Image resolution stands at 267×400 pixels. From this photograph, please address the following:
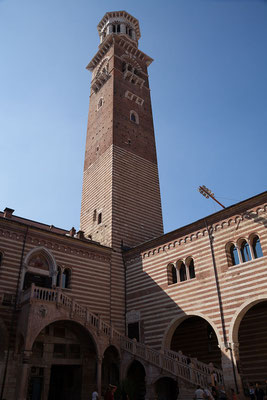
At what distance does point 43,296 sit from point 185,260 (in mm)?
7818

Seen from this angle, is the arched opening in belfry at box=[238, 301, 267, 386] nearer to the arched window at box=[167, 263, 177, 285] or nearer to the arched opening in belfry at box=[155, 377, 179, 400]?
the arched opening in belfry at box=[155, 377, 179, 400]

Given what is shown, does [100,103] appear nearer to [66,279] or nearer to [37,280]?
[66,279]

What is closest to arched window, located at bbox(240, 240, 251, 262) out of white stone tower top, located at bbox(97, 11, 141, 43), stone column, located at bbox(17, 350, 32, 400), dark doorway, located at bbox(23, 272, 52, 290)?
dark doorway, located at bbox(23, 272, 52, 290)

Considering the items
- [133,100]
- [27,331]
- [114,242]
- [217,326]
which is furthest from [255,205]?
[133,100]

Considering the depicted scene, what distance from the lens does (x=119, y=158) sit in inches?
1073

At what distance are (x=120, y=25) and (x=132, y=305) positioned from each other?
32733mm

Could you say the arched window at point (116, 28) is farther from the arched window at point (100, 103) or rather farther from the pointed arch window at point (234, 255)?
the pointed arch window at point (234, 255)

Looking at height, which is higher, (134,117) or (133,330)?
(134,117)

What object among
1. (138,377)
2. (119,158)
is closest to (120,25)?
(119,158)

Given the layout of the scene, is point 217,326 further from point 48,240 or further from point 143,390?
point 48,240

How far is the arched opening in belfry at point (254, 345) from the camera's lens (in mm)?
17094

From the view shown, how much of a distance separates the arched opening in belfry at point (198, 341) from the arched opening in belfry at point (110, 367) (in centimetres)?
416

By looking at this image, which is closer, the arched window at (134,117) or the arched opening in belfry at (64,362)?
the arched opening in belfry at (64,362)

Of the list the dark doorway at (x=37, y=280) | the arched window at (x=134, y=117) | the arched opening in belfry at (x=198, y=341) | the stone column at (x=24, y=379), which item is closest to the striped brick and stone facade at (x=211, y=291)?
the arched opening in belfry at (x=198, y=341)
